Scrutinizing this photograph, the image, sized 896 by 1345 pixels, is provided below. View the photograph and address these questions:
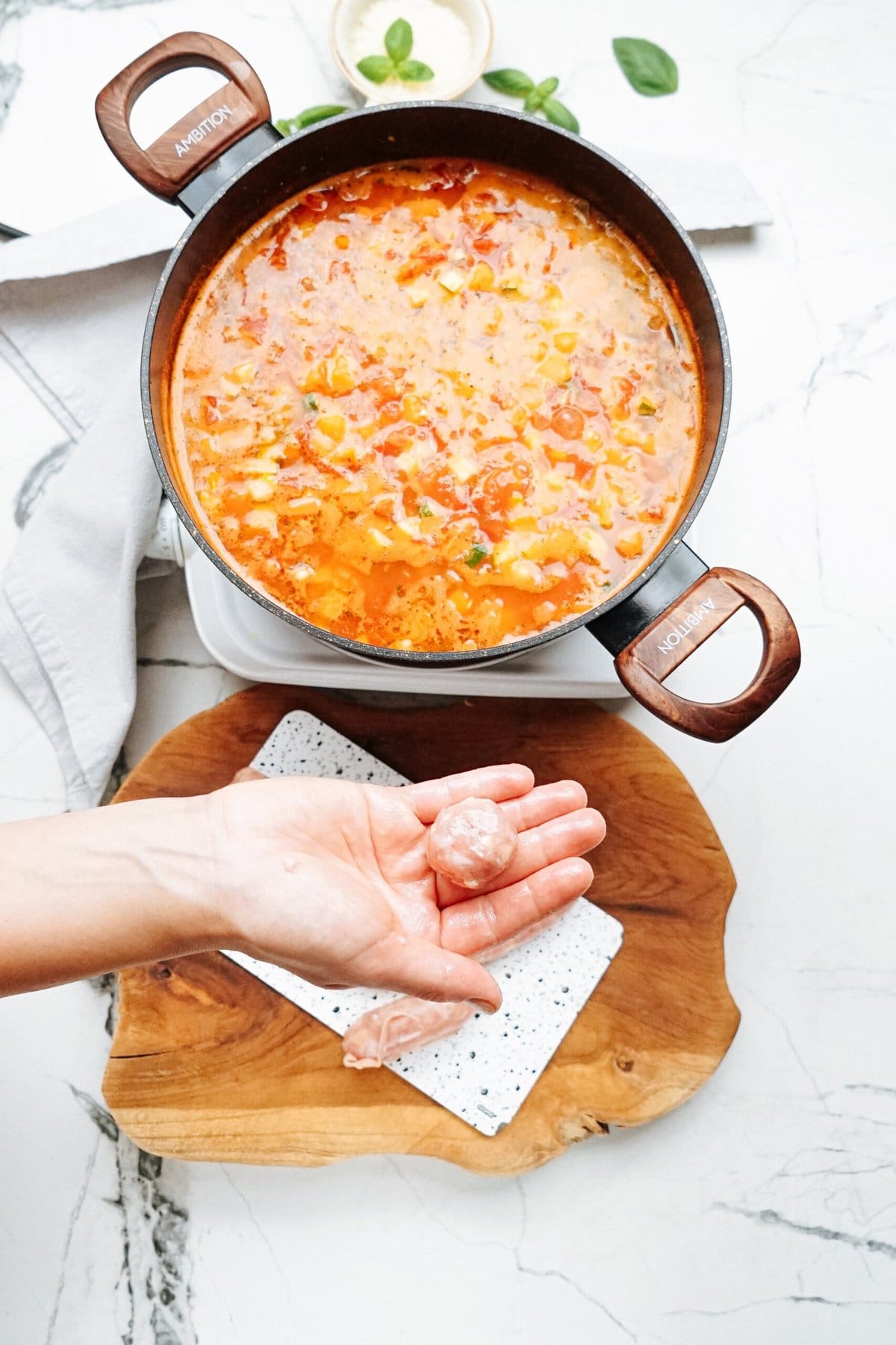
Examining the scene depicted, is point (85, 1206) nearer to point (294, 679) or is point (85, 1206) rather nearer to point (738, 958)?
point (294, 679)

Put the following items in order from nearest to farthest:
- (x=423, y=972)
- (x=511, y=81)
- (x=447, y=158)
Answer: (x=423, y=972) → (x=447, y=158) → (x=511, y=81)

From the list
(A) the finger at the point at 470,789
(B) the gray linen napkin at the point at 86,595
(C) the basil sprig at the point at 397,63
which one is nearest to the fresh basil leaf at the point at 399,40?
(C) the basil sprig at the point at 397,63

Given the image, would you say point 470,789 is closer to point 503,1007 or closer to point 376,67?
point 503,1007

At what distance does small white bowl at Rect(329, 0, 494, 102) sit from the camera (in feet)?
6.75

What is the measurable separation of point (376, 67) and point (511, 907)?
1.61 m

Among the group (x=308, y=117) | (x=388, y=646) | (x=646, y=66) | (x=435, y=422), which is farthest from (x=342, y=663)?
(x=646, y=66)

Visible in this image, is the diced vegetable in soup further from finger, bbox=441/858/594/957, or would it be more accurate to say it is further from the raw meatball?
finger, bbox=441/858/594/957

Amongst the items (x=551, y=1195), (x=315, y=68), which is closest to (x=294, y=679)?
(x=551, y=1195)

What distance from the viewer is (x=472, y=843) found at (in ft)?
5.40

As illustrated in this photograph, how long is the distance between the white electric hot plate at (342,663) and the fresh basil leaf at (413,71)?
3.28ft

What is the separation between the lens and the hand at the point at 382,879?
148cm

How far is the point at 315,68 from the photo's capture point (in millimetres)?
2180

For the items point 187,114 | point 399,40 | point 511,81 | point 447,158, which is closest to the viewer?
point 187,114

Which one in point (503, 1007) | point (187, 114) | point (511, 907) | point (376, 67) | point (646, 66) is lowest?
point (503, 1007)
